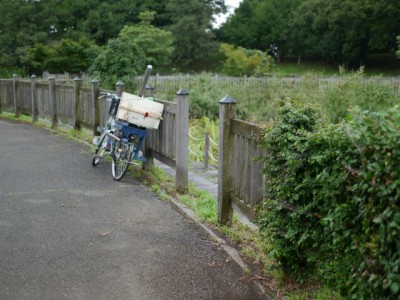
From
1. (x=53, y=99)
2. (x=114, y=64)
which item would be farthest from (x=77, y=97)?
(x=114, y=64)

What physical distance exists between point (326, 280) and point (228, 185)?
231 cm

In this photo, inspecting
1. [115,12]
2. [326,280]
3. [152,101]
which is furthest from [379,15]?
[326,280]

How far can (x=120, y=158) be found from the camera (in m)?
8.48

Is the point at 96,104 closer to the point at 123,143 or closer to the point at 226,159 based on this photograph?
the point at 123,143

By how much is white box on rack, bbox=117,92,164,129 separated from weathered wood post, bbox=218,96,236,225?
→ 2292 millimetres

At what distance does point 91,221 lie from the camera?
6.38 meters

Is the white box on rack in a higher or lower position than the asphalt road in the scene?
higher

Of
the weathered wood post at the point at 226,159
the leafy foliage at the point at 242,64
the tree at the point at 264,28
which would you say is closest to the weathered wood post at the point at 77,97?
the weathered wood post at the point at 226,159

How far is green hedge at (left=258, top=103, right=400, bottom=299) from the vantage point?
2.76m

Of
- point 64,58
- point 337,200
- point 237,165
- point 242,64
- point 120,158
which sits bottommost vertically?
point 120,158

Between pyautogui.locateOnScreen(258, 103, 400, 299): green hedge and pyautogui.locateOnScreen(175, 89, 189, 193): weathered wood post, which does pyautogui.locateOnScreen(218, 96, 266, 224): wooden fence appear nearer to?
pyautogui.locateOnScreen(258, 103, 400, 299): green hedge

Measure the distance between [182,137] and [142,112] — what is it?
0.87 m

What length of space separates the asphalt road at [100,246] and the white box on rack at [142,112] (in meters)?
0.99

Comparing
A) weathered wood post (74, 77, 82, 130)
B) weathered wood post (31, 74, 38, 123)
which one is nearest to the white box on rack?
weathered wood post (74, 77, 82, 130)
